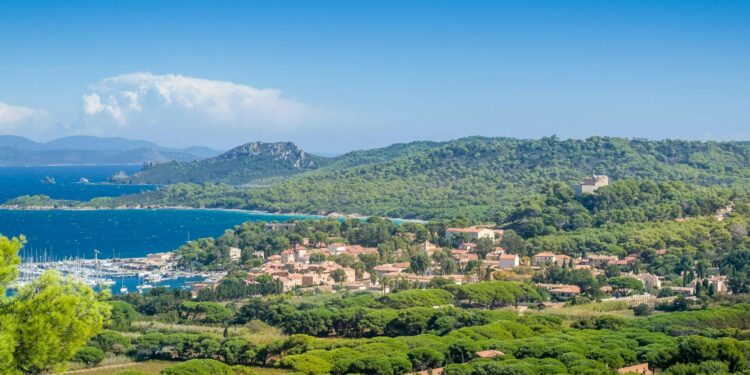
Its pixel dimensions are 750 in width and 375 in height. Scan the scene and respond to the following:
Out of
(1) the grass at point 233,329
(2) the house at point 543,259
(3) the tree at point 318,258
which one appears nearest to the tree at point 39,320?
(1) the grass at point 233,329

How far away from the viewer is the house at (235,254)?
60.0 m

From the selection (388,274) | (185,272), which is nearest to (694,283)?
(388,274)

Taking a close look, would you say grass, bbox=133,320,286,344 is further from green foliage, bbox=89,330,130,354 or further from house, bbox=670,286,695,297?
house, bbox=670,286,695,297

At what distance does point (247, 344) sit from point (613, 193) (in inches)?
1657

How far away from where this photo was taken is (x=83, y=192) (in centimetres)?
12862

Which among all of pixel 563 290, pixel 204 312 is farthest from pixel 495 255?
pixel 204 312

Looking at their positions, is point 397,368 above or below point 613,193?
below

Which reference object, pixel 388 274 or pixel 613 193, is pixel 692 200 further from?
pixel 388 274

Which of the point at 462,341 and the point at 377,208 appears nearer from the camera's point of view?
the point at 462,341

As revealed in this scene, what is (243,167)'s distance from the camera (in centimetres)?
15162

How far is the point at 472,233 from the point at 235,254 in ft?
50.8

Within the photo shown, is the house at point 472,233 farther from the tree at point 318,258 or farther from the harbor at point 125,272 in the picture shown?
the harbor at point 125,272

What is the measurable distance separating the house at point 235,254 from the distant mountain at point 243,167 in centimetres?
7895

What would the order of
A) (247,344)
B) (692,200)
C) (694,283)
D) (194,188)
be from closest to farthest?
(247,344)
(694,283)
(692,200)
(194,188)
